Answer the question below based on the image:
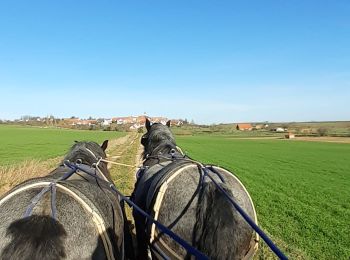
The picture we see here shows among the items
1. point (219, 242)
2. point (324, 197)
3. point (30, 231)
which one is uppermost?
point (30, 231)

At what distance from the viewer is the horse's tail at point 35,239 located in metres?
2.80

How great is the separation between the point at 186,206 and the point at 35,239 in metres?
1.73

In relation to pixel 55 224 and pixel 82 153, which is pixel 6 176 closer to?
pixel 82 153

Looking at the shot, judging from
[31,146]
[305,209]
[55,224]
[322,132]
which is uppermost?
[55,224]

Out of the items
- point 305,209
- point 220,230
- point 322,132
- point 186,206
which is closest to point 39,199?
point 186,206

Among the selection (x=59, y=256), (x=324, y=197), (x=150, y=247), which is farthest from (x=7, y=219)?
(x=324, y=197)

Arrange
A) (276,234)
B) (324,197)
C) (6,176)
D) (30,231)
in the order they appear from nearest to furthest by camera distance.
Answer: (30,231)
(276,234)
(6,176)
(324,197)

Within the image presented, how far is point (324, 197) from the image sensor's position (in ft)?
59.7

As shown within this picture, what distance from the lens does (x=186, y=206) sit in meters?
4.08

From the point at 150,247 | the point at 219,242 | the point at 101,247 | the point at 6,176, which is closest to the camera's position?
the point at 101,247

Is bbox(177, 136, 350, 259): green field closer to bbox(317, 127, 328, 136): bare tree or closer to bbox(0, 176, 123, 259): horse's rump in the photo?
bbox(0, 176, 123, 259): horse's rump

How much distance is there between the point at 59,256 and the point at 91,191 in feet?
3.57

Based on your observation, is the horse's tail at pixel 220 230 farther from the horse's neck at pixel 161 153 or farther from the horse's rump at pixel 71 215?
the horse's neck at pixel 161 153

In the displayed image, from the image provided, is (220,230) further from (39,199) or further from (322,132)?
(322,132)
